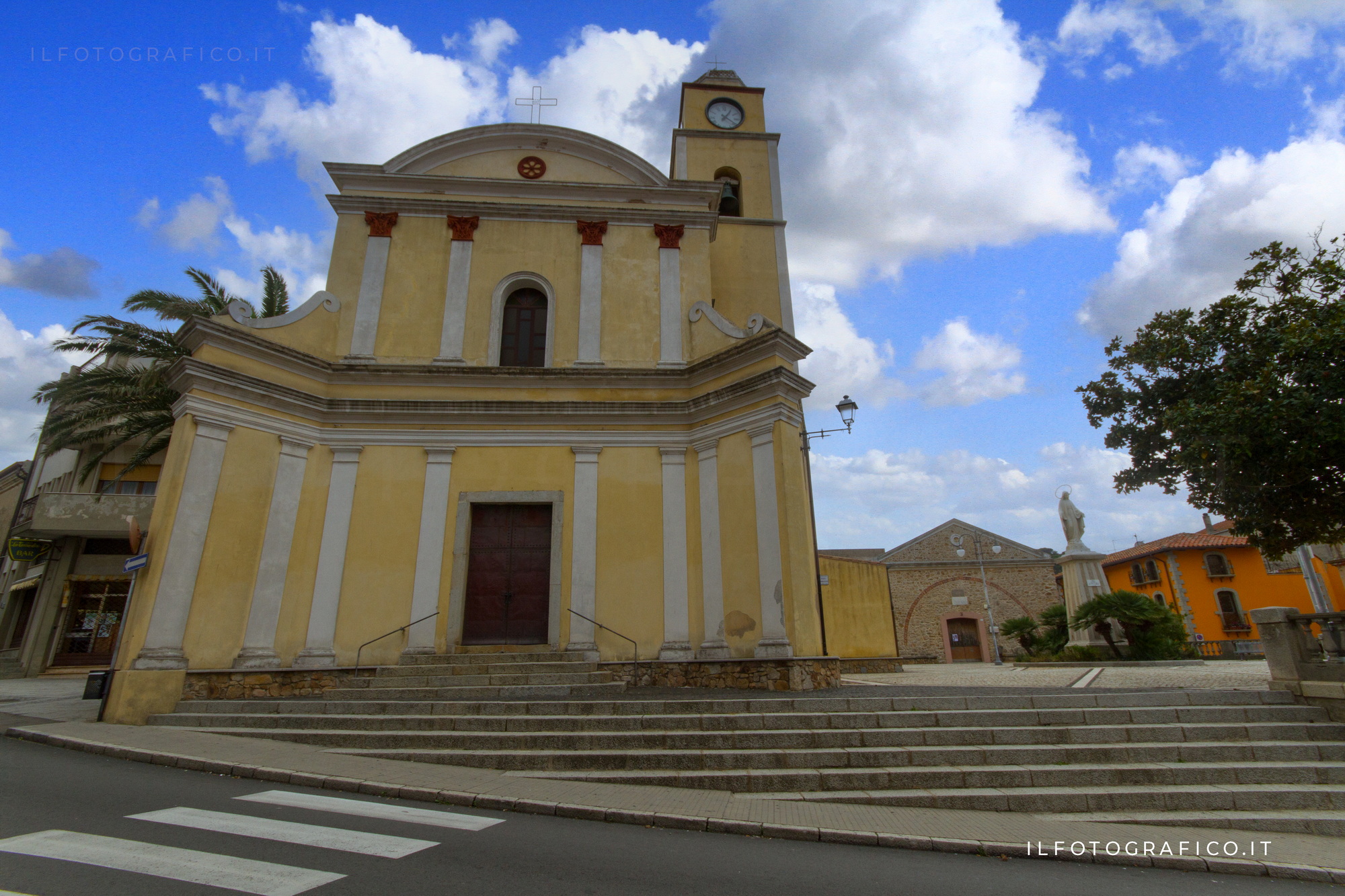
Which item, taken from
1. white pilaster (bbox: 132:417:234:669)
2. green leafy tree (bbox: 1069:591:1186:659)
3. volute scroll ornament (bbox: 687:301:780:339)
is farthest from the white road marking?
white pilaster (bbox: 132:417:234:669)

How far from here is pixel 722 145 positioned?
18391 mm

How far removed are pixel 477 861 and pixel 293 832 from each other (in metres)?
1.53

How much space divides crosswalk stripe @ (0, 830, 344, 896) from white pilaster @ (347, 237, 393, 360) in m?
9.49

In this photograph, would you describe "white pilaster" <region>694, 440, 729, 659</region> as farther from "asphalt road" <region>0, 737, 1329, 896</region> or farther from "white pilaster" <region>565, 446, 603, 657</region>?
"asphalt road" <region>0, 737, 1329, 896</region>

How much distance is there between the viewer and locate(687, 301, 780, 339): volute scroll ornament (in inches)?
459

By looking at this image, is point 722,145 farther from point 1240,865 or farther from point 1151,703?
point 1240,865

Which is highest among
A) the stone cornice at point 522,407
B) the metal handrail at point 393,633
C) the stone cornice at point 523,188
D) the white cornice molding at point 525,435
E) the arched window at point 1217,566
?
the stone cornice at point 523,188

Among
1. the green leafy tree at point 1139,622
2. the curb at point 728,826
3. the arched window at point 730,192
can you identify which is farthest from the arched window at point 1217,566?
the curb at point 728,826

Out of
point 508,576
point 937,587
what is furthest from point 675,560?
point 937,587

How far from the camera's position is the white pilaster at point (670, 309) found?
13.1 meters

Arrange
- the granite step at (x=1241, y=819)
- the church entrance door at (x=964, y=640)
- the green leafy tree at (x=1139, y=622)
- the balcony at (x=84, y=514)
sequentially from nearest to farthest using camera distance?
1. the granite step at (x=1241, y=819)
2. the green leafy tree at (x=1139, y=622)
3. the balcony at (x=84, y=514)
4. the church entrance door at (x=964, y=640)

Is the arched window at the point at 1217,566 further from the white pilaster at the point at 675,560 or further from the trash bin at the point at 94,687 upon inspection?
the trash bin at the point at 94,687

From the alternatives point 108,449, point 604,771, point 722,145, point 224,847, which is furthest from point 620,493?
point 108,449

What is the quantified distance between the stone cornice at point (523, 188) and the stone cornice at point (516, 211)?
0.33 m
